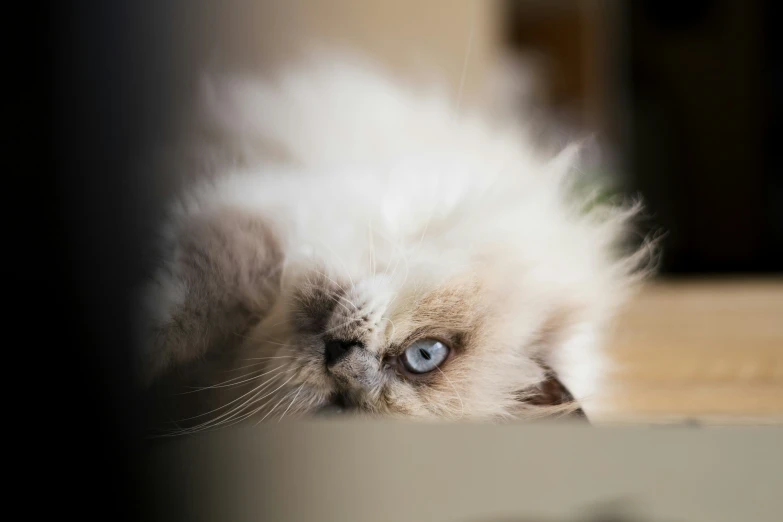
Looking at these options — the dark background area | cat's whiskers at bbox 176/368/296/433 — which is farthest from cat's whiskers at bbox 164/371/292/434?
the dark background area

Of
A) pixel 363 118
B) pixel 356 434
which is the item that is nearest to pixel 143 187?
pixel 356 434

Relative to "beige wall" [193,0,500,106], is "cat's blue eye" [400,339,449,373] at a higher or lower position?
lower

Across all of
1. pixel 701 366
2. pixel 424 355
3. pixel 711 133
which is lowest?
pixel 424 355

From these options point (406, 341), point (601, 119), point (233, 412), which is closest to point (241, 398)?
point (233, 412)

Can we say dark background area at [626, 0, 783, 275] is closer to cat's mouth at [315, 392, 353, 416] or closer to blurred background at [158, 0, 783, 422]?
blurred background at [158, 0, 783, 422]

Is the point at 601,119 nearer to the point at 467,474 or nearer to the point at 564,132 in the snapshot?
the point at 564,132

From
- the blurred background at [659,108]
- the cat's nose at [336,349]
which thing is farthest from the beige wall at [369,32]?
the cat's nose at [336,349]
